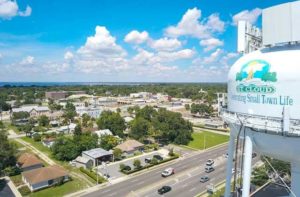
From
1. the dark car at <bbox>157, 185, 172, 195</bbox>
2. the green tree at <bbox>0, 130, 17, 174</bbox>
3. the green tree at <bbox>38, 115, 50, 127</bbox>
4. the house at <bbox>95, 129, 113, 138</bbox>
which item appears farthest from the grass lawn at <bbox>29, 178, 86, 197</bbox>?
the green tree at <bbox>38, 115, 50, 127</bbox>

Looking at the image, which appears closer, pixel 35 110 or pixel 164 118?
pixel 164 118

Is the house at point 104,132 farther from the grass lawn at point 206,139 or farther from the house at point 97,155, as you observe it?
the grass lawn at point 206,139

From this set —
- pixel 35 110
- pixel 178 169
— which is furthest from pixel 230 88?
pixel 35 110

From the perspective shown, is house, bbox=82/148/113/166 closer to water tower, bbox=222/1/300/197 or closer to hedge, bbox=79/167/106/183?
hedge, bbox=79/167/106/183

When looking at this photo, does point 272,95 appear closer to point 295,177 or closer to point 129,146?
point 295,177

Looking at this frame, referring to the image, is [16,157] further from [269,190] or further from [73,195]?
[269,190]

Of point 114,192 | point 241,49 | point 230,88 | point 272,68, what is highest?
point 241,49
